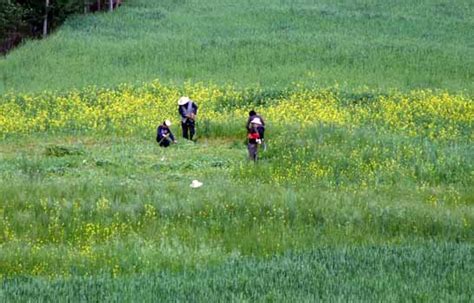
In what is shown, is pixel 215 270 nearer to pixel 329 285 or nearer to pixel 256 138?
pixel 329 285

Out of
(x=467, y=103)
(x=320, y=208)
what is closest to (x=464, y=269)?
(x=320, y=208)

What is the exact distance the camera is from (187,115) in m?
22.0

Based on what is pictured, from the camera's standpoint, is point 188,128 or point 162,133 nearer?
point 162,133

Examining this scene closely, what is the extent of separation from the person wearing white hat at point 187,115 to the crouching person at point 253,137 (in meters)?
3.31

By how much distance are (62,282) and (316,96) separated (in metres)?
20.0

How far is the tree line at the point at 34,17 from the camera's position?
143ft

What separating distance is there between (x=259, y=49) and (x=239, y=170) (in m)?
20.2

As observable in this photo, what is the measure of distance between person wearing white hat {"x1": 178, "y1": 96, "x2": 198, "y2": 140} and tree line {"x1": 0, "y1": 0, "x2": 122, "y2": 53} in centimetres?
2100

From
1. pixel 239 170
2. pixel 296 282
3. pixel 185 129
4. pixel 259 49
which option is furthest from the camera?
pixel 259 49

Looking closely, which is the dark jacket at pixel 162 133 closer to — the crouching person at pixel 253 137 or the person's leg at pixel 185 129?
the person's leg at pixel 185 129

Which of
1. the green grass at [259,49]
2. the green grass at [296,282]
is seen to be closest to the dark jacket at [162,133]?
the green grass at [259,49]

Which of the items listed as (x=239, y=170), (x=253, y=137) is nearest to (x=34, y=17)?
(x=253, y=137)

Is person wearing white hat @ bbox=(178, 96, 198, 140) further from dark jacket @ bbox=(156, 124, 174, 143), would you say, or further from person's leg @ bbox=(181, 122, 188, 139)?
dark jacket @ bbox=(156, 124, 174, 143)

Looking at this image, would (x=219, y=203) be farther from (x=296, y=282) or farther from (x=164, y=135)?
(x=164, y=135)
